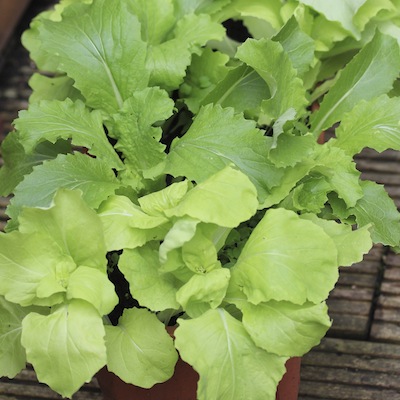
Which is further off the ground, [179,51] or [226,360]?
[179,51]

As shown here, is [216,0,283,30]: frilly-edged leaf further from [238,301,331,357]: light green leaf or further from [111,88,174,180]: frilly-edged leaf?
[238,301,331,357]: light green leaf

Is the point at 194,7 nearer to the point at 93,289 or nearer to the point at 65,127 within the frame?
the point at 65,127

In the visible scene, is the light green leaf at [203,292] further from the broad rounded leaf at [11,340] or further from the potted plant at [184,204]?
the broad rounded leaf at [11,340]

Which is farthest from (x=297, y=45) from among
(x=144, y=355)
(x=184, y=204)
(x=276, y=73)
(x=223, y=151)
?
(x=144, y=355)

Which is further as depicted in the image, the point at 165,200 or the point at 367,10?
the point at 367,10

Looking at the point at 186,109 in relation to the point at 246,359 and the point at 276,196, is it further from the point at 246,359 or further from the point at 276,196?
the point at 246,359

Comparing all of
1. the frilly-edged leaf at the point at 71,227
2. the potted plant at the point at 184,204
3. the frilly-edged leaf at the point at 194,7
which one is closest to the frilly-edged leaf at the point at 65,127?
the potted plant at the point at 184,204

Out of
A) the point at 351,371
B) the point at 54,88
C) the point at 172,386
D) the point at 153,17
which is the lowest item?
the point at 351,371

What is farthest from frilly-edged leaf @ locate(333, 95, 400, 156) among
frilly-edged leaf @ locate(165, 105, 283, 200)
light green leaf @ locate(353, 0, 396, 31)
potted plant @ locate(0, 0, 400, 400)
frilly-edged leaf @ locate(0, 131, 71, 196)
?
frilly-edged leaf @ locate(0, 131, 71, 196)
